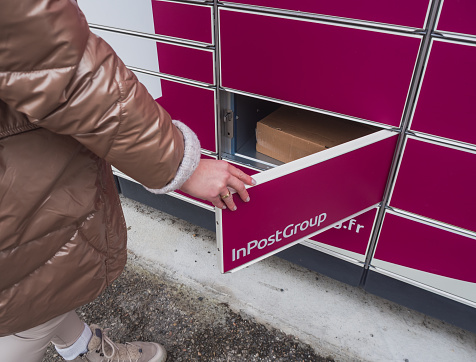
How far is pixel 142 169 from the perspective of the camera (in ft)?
2.89

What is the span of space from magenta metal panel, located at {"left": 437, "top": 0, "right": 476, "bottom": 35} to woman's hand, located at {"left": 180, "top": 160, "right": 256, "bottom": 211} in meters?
0.83

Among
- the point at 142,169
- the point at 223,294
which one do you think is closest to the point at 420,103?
the point at 142,169

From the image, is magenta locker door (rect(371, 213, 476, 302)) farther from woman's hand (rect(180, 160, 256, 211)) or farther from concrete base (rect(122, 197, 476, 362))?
woman's hand (rect(180, 160, 256, 211))

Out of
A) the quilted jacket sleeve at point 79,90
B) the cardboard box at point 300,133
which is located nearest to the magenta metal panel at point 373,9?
the cardboard box at point 300,133

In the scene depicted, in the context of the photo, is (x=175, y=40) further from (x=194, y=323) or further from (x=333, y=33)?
(x=194, y=323)

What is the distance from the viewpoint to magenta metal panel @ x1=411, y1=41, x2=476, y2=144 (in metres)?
1.27

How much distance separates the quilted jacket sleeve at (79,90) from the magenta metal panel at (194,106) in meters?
1.06

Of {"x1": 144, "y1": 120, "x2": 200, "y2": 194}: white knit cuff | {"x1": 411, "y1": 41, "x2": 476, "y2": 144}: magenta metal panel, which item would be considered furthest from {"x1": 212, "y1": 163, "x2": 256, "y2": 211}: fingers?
{"x1": 411, "y1": 41, "x2": 476, "y2": 144}: magenta metal panel

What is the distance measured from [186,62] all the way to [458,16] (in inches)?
45.9

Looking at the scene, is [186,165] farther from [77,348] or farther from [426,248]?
[426,248]

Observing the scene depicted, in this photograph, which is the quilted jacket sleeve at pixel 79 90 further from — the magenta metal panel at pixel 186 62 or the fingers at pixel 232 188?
the magenta metal panel at pixel 186 62

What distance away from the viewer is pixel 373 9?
1.34 metres

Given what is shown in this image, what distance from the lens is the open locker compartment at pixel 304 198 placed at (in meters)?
1.27

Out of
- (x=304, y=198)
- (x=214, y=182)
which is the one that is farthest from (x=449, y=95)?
(x=214, y=182)
